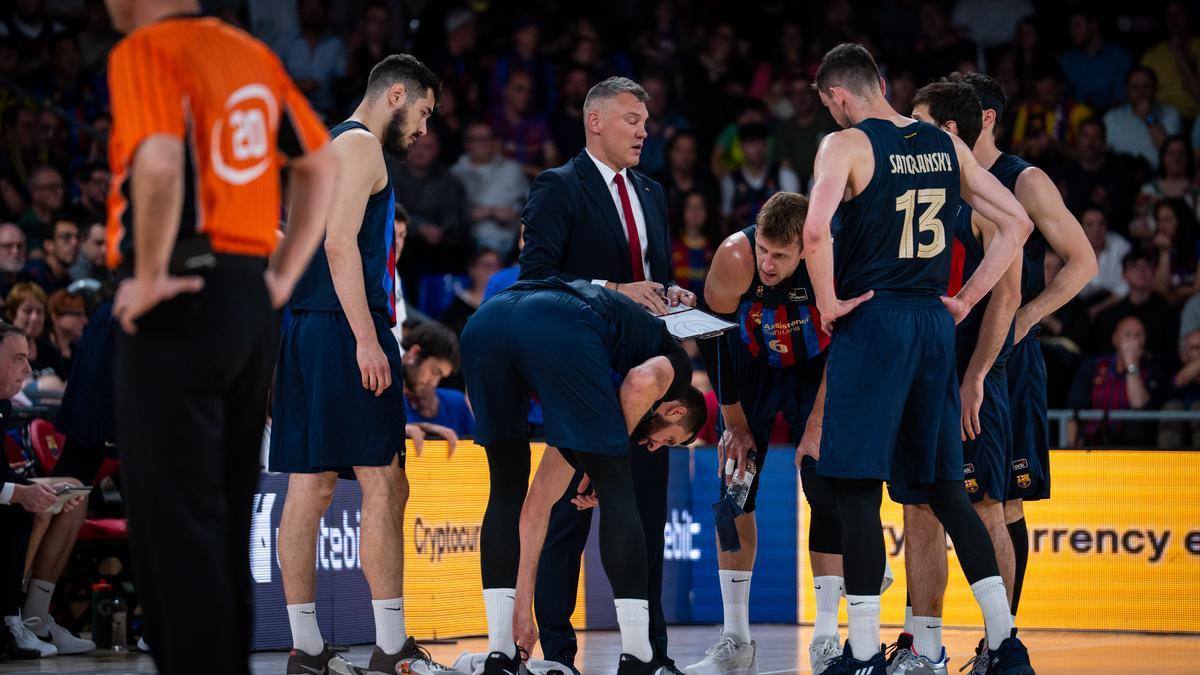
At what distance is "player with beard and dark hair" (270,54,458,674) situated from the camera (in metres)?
→ 5.85

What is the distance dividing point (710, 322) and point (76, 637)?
3958mm

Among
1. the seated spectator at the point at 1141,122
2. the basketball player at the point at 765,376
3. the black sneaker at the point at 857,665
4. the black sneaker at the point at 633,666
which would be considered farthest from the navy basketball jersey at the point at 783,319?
the seated spectator at the point at 1141,122

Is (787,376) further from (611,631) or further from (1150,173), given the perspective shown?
(1150,173)

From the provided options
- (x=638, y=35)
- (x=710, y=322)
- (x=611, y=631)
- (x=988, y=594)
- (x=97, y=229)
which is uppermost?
(x=638, y=35)

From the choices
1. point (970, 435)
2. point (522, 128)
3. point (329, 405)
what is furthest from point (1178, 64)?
point (329, 405)

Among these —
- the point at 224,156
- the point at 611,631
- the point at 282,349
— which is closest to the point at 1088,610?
the point at 611,631

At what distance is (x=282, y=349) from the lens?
621 centimetres

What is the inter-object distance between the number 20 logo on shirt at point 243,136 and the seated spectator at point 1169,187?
1074cm

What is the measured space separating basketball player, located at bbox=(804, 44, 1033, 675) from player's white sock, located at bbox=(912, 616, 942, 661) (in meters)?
0.64

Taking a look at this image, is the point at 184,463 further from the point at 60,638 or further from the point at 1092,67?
the point at 1092,67

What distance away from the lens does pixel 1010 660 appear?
566 cm

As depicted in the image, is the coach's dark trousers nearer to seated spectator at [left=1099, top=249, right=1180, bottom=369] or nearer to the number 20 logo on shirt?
the number 20 logo on shirt

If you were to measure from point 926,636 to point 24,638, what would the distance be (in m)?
4.33

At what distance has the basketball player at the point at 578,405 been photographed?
536 cm
